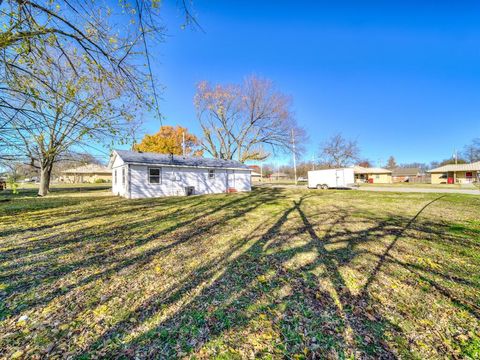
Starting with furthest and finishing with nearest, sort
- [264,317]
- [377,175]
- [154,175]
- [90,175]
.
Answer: [90,175], [377,175], [154,175], [264,317]

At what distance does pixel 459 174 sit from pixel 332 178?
2770 cm

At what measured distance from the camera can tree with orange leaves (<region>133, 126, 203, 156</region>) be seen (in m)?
34.8

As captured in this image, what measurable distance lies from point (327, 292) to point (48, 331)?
3250mm

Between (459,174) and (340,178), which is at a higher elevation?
(459,174)

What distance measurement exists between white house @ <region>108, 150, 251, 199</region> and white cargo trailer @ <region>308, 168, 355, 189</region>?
29.4 feet

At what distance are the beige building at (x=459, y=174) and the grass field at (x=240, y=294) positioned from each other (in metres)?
39.4

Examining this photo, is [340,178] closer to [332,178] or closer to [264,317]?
[332,178]

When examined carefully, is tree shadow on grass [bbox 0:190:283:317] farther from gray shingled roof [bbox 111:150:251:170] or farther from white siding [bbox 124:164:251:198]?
gray shingled roof [bbox 111:150:251:170]

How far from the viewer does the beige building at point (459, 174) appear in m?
32.2

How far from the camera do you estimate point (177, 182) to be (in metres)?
15.8

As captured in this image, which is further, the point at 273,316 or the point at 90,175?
the point at 90,175

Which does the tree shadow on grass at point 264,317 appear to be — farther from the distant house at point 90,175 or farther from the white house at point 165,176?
the distant house at point 90,175

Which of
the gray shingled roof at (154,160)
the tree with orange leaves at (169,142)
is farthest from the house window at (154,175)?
the tree with orange leaves at (169,142)

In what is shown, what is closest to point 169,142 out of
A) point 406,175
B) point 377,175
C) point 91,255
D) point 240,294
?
point 91,255
